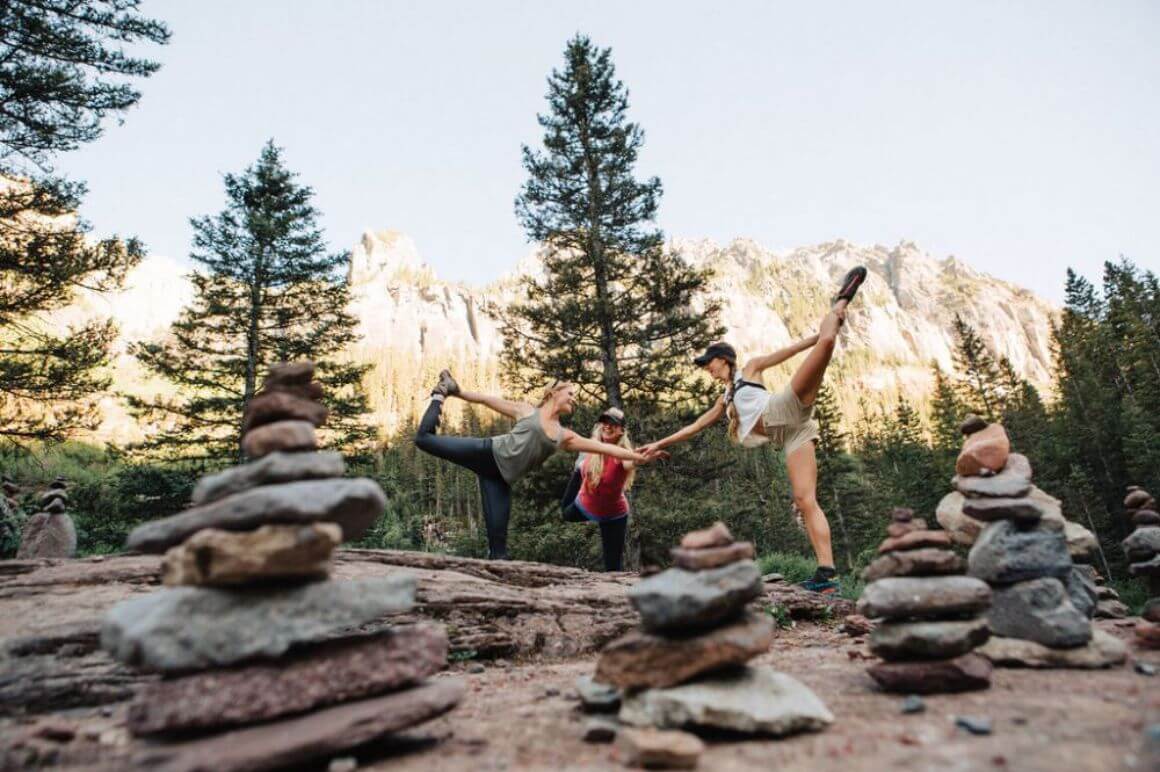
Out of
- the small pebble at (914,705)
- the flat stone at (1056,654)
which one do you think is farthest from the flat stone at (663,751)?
the flat stone at (1056,654)

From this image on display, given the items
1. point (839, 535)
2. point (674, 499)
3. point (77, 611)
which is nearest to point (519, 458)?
point (77, 611)

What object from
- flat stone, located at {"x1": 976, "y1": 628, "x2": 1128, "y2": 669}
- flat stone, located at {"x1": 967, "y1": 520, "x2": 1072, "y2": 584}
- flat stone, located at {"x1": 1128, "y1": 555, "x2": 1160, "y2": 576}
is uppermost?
flat stone, located at {"x1": 967, "y1": 520, "x2": 1072, "y2": 584}

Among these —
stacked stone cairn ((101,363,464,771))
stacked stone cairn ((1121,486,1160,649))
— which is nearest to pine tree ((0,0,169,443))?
stacked stone cairn ((101,363,464,771))

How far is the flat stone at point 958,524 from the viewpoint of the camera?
4.41 meters

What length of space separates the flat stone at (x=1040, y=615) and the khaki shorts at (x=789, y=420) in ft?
8.09

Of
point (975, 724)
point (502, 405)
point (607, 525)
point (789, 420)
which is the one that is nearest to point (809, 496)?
point (789, 420)

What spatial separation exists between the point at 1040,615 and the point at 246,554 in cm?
464

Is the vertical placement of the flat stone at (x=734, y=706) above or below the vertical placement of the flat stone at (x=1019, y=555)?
below

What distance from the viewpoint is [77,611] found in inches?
151

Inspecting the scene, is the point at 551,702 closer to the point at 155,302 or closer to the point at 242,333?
the point at 242,333

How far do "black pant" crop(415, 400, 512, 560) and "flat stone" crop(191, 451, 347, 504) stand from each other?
11.3 feet

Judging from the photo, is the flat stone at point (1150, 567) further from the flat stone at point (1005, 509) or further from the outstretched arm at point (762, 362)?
the outstretched arm at point (762, 362)

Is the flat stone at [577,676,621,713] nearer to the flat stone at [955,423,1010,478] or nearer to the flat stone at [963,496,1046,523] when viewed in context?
the flat stone at [963,496,1046,523]

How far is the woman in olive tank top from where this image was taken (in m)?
6.29
